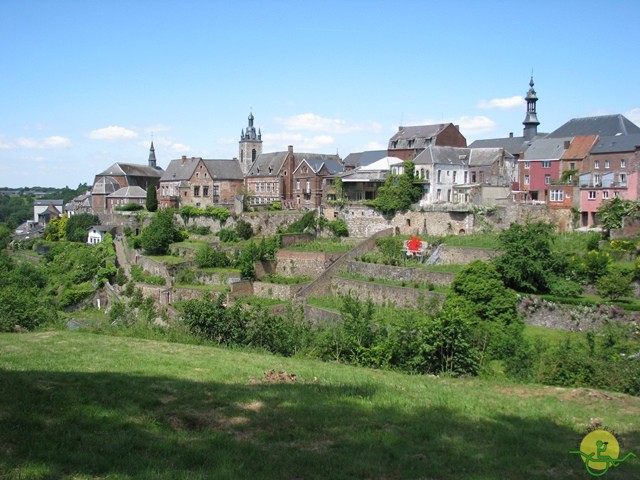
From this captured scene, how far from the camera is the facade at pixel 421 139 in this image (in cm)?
4575

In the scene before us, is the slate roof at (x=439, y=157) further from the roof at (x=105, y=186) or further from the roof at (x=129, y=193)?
the roof at (x=105, y=186)

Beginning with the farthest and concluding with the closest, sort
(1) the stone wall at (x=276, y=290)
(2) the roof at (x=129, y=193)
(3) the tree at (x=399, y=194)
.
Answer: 1. (2) the roof at (x=129, y=193)
2. (3) the tree at (x=399, y=194)
3. (1) the stone wall at (x=276, y=290)

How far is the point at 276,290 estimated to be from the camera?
33719 millimetres

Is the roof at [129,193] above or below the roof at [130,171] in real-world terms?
below

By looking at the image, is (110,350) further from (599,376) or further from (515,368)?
(599,376)

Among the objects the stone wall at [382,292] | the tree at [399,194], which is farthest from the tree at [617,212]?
the tree at [399,194]

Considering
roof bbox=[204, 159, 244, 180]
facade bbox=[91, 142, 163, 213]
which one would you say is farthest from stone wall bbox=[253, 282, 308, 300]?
facade bbox=[91, 142, 163, 213]

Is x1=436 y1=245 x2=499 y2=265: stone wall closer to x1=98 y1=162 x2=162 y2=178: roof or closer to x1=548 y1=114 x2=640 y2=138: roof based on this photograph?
x1=548 y1=114 x2=640 y2=138: roof

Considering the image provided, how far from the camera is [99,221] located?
5384cm

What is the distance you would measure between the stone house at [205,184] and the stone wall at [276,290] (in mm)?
17706

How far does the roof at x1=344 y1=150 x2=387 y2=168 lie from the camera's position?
169ft

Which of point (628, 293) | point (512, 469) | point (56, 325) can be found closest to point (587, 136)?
point (628, 293)

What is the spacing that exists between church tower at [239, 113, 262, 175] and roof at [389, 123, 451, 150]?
1830cm

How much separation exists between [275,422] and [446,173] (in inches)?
1283
